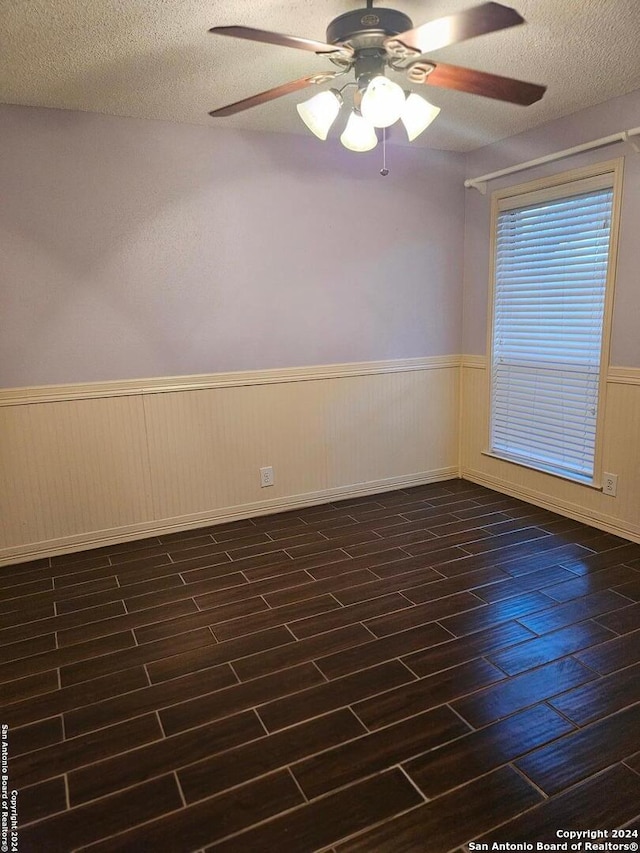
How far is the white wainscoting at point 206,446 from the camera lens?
3.22 meters

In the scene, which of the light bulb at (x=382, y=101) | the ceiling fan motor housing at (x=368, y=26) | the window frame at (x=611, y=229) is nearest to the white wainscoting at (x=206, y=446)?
the window frame at (x=611, y=229)

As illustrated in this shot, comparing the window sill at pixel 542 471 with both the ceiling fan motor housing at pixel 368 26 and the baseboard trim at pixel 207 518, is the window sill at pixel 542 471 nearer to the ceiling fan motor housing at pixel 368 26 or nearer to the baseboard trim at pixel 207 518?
the baseboard trim at pixel 207 518

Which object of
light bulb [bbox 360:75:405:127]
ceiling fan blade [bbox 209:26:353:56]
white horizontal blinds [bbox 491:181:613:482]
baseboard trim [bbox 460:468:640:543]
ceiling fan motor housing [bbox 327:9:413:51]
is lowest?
baseboard trim [bbox 460:468:640:543]

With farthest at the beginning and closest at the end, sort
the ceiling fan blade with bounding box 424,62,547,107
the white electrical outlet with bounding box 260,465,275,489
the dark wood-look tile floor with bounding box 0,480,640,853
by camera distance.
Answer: the white electrical outlet with bounding box 260,465,275,489 → the ceiling fan blade with bounding box 424,62,547,107 → the dark wood-look tile floor with bounding box 0,480,640,853

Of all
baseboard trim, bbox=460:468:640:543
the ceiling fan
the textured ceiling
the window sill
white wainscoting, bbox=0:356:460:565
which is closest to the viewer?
the ceiling fan

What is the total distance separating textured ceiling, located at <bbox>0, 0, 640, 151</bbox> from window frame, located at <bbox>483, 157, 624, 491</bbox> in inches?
12.0

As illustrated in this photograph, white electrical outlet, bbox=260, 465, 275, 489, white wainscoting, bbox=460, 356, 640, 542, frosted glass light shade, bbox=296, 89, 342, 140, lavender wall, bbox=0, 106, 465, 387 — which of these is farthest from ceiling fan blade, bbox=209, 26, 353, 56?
white electrical outlet, bbox=260, 465, 275, 489

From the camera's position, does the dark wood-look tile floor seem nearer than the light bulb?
Yes

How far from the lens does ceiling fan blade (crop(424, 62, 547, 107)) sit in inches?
72.6

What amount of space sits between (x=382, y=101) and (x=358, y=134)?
1.24ft

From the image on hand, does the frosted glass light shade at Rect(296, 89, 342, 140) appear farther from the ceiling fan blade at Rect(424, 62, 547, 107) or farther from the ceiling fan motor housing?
the ceiling fan blade at Rect(424, 62, 547, 107)

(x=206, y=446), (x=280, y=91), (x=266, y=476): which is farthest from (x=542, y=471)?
(x=280, y=91)

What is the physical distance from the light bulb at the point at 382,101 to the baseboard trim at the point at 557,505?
8.52 ft

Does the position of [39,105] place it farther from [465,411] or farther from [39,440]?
[465,411]
